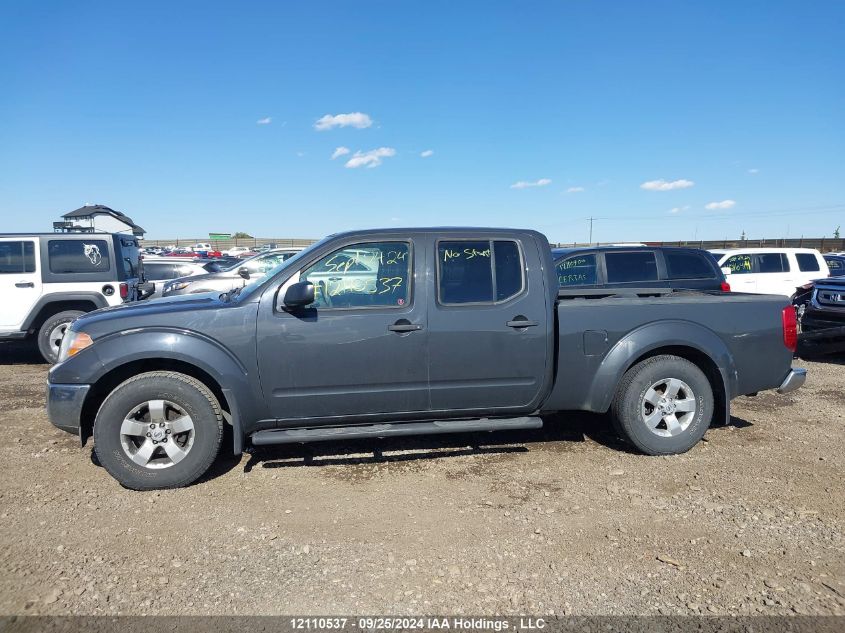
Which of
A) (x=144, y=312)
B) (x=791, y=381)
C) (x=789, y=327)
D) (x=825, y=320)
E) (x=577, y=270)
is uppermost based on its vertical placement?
(x=577, y=270)

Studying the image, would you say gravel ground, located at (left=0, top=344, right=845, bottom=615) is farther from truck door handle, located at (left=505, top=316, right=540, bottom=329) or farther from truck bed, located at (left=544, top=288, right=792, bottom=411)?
truck door handle, located at (left=505, top=316, right=540, bottom=329)

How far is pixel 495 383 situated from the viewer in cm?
423

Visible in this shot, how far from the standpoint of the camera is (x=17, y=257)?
8.11m

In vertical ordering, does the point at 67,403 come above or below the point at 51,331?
below

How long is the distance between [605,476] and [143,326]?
11.5 feet

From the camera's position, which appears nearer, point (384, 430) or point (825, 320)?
point (384, 430)

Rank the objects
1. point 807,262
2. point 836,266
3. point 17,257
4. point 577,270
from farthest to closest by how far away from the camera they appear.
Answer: point 836,266 < point 807,262 < point 577,270 < point 17,257

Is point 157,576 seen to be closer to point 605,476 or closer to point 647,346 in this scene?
point 605,476

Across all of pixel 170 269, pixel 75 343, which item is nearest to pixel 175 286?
pixel 170 269

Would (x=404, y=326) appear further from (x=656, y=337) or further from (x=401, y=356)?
(x=656, y=337)

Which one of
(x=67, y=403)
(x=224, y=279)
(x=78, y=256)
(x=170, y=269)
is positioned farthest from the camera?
(x=170, y=269)

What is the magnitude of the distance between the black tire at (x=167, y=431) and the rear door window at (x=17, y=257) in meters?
5.72

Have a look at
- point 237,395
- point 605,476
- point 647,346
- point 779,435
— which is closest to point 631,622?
point 605,476

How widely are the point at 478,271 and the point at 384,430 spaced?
140 centimetres
